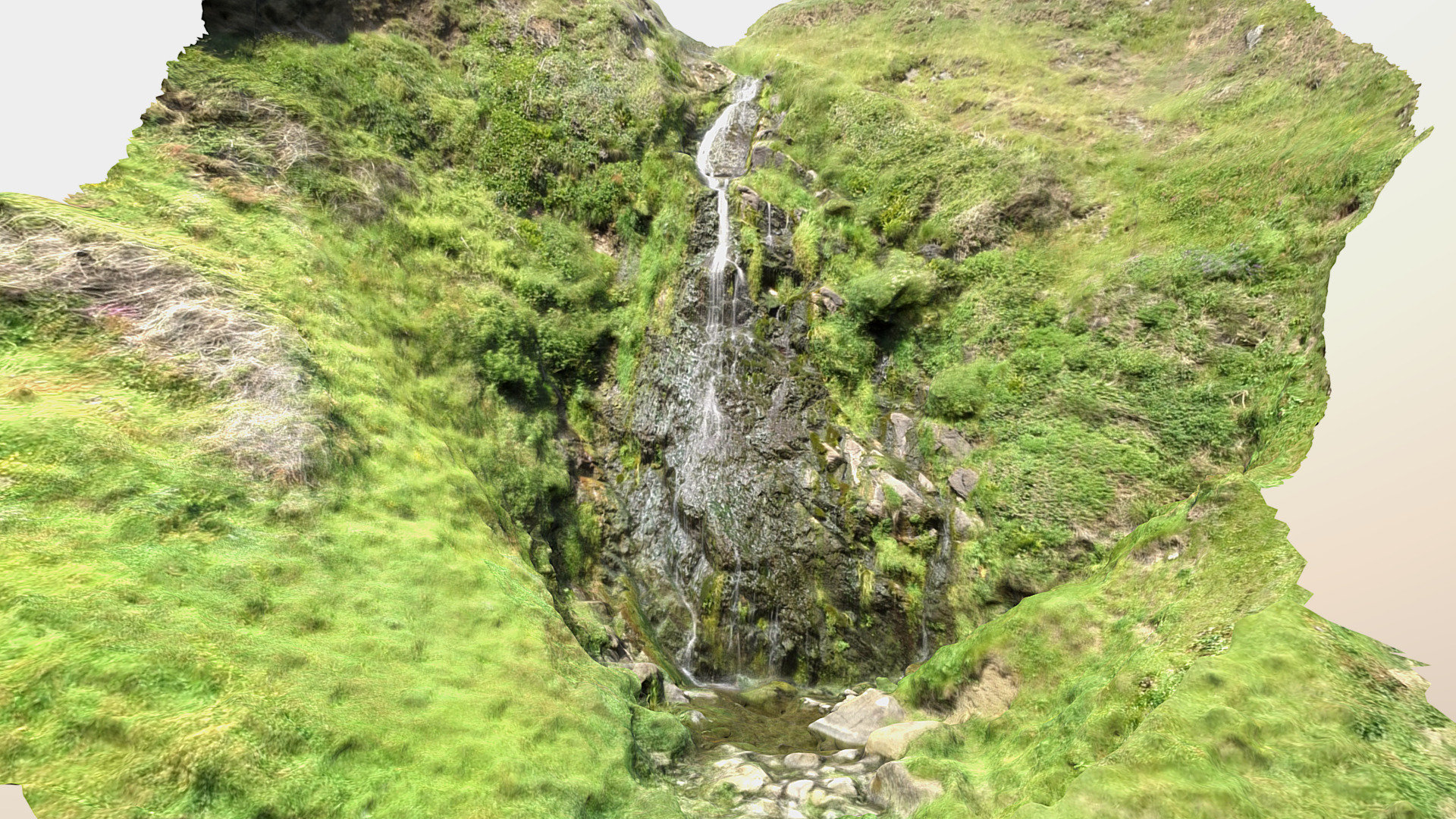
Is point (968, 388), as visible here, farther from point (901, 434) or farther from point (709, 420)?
point (709, 420)

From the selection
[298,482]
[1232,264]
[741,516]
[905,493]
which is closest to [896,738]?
[905,493]

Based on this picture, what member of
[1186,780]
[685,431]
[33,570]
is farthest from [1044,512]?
[33,570]

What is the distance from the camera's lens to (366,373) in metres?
10.5

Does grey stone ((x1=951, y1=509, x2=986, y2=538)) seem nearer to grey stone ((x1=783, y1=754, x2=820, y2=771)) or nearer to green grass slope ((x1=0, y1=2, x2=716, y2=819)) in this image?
grey stone ((x1=783, y1=754, x2=820, y2=771))

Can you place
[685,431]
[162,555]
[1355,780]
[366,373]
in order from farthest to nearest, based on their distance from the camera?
[685,431]
[366,373]
[162,555]
[1355,780]

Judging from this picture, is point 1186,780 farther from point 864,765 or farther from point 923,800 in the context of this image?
point 864,765

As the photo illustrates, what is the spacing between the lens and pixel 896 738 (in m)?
9.12

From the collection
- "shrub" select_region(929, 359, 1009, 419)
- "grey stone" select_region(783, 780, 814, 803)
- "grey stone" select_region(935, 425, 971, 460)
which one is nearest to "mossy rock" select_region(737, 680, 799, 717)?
"grey stone" select_region(783, 780, 814, 803)

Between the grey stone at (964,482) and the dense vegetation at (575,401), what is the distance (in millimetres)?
413

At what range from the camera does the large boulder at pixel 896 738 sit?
8930mm

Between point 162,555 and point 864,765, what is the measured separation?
9550 millimetres

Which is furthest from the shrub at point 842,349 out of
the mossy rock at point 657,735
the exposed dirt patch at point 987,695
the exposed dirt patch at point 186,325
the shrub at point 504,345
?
the exposed dirt patch at point 186,325

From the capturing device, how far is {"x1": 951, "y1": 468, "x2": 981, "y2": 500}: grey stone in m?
13.3

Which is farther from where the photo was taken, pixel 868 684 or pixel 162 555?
pixel 868 684
